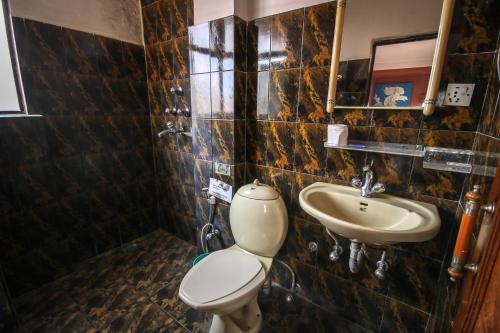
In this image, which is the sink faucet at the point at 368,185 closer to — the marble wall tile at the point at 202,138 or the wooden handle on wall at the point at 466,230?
the wooden handle on wall at the point at 466,230

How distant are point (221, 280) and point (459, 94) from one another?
144 centimetres

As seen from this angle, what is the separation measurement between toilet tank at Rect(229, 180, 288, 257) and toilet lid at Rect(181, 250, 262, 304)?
97 millimetres

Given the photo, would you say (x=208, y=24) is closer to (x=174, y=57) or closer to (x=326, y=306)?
(x=174, y=57)

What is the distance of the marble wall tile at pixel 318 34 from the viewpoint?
125 centimetres

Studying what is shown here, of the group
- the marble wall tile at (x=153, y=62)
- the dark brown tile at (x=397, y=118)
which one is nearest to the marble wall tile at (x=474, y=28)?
the dark brown tile at (x=397, y=118)

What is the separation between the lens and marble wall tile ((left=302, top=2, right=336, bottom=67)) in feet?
4.10

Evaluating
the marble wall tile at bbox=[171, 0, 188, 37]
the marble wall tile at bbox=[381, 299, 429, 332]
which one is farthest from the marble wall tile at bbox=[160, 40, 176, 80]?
the marble wall tile at bbox=[381, 299, 429, 332]

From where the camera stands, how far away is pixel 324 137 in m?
1.38

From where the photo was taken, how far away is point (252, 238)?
1436mm

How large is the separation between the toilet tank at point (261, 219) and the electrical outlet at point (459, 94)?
962mm

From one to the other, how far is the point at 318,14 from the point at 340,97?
476 millimetres

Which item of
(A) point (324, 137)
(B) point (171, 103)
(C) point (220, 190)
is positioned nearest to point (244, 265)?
(C) point (220, 190)

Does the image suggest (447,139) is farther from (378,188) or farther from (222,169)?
(222,169)

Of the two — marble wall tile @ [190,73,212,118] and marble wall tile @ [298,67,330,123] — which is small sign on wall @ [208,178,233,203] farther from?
marble wall tile @ [298,67,330,123]
